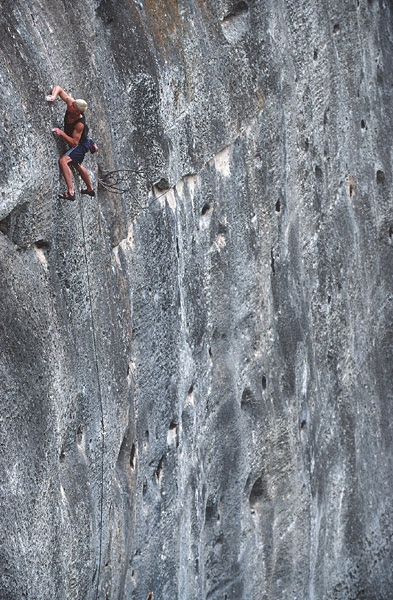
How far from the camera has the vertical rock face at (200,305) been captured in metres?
5.63

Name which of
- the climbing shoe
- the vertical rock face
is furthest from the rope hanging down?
the climbing shoe

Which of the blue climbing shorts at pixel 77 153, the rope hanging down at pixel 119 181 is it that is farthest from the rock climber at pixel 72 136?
the rope hanging down at pixel 119 181

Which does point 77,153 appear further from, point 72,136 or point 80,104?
point 80,104

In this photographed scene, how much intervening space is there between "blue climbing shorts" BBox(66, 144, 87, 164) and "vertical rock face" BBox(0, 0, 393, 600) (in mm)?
72

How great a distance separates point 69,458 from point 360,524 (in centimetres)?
424

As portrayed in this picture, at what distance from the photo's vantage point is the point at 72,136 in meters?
5.73

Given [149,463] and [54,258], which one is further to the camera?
[149,463]

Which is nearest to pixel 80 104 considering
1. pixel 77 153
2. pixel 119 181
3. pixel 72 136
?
pixel 72 136

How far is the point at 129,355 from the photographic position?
6.72 meters

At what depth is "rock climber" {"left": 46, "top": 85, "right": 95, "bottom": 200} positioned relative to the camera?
5633mm

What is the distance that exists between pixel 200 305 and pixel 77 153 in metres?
1.96

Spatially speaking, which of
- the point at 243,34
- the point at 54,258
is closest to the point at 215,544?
the point at 54,258

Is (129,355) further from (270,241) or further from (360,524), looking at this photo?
(360,524)

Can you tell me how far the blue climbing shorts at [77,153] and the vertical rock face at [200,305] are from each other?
0.07 meters
